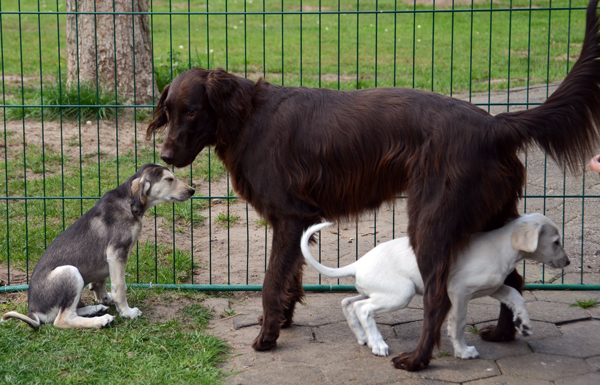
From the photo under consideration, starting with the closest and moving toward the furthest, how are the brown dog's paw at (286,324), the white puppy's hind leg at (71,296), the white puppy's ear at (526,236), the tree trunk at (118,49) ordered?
1. the white puppy's ear at (526,236)
2. the white puppy's hind leg at (71,296)
3. the brown dog's paw at (286,324)
4. the tree trunk at (118,49)

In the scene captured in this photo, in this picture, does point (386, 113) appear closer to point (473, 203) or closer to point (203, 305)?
point (473, 203)

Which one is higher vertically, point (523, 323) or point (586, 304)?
point (523, 323)

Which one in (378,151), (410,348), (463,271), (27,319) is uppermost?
(378,151)

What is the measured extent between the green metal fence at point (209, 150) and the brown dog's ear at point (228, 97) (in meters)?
0.84

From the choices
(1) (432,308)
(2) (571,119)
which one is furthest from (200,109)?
(2) (571,119)

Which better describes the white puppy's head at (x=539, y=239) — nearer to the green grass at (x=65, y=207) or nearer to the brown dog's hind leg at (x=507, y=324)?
the brown dog's hind leg at (x=507, y=324)

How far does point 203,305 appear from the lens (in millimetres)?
4723

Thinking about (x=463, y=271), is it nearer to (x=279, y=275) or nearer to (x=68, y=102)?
(x=279, y=275)

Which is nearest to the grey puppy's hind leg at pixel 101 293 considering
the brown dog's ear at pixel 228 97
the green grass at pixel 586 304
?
the brown dog's ear at pixel 228 97

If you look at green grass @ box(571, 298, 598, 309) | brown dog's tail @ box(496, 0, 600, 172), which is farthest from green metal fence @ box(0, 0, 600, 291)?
brown dog's tail @ box(496, 0, 600, 172)

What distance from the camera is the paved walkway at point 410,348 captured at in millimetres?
3598

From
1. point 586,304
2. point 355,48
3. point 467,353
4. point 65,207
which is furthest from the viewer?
point 355,48

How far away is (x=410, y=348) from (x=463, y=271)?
0.71 meters

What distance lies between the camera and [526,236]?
3514mm
